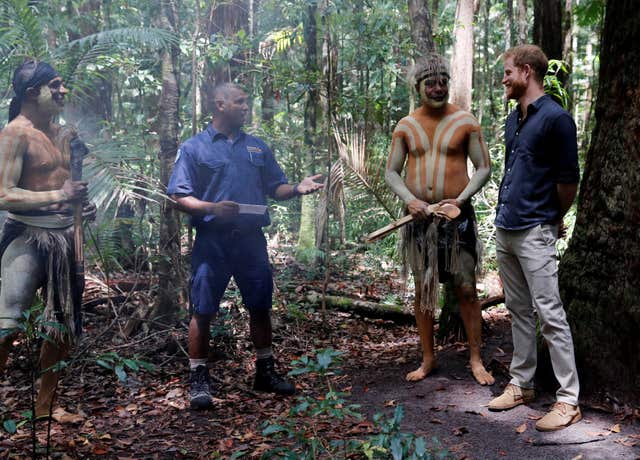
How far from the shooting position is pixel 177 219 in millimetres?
5254

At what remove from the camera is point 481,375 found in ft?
12.9

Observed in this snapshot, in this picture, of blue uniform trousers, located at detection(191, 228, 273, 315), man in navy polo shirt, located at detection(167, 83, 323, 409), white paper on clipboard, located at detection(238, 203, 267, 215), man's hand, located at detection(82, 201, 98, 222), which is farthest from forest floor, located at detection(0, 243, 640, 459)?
white paper on clipboard, located at detection(238, 203, 267, 215)

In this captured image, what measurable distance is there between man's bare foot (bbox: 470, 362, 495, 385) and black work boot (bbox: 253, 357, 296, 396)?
1.31 meters

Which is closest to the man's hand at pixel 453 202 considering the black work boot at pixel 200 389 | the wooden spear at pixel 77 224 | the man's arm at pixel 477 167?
the man's arm at pixel 477 167

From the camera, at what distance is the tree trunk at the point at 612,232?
3.25 meters

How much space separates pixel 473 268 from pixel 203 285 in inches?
75.4

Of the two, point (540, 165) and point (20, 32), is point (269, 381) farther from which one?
point (20, 32)

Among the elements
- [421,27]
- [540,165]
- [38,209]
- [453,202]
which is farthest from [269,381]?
[421,27]

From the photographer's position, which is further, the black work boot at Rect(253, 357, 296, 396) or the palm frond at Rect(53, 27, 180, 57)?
the palm frond at Rect(53, 27, 180, 57)

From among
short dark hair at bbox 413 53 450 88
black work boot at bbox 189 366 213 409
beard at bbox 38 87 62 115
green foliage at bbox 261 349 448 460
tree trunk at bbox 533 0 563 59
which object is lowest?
black work boot at bbox 189 366 213 409

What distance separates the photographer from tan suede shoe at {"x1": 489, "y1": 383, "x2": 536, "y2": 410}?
345cm

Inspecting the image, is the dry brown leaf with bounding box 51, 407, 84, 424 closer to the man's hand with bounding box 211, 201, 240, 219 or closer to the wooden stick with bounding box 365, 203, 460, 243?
the man's hand with bounding box 211, 201, 240, 219

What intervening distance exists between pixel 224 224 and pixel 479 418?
2112 millimetres

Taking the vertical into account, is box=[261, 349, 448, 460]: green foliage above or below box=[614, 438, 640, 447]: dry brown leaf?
above
